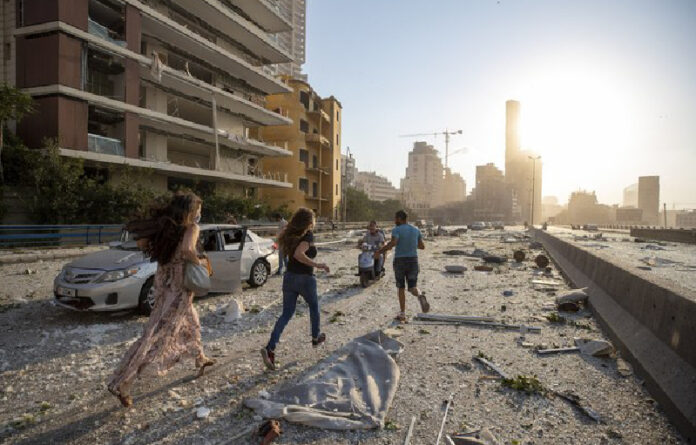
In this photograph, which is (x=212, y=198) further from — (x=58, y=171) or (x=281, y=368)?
(x=281, y=368)

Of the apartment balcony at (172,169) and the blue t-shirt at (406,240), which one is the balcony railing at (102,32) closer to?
the apartment balcony at (172,169)

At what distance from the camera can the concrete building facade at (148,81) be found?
2281cm

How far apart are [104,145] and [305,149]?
30732mm

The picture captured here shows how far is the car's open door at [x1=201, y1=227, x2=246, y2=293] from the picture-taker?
7.95 metres

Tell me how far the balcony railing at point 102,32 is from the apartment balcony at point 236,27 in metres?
7.79

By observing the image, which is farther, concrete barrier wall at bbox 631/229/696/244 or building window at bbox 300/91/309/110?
building window at bbox 300/91/309/110

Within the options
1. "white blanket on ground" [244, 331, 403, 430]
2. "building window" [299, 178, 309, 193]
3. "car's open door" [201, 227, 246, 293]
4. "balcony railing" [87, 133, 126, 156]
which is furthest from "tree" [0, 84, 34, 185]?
"building window" [299, 178, 309, 193]

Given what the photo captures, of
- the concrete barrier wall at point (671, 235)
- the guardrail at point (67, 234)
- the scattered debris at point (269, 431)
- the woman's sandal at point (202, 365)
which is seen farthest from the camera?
the concrete barrier wall at point (671, 235)

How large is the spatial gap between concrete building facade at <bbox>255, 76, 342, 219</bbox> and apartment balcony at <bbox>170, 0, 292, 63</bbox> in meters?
6.50

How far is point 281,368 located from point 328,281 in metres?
6.78

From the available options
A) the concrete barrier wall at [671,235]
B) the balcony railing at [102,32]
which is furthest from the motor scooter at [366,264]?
the concrete barrier wall at [671,235]

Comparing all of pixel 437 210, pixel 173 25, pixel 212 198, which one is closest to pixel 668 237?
pixel 212 198

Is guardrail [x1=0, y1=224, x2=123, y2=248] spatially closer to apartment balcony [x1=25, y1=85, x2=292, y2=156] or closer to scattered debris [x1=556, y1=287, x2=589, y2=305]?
apartment balcony [x1=25, y1=85, x2=292, y2=156]

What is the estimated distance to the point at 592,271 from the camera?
8508 millimetres
